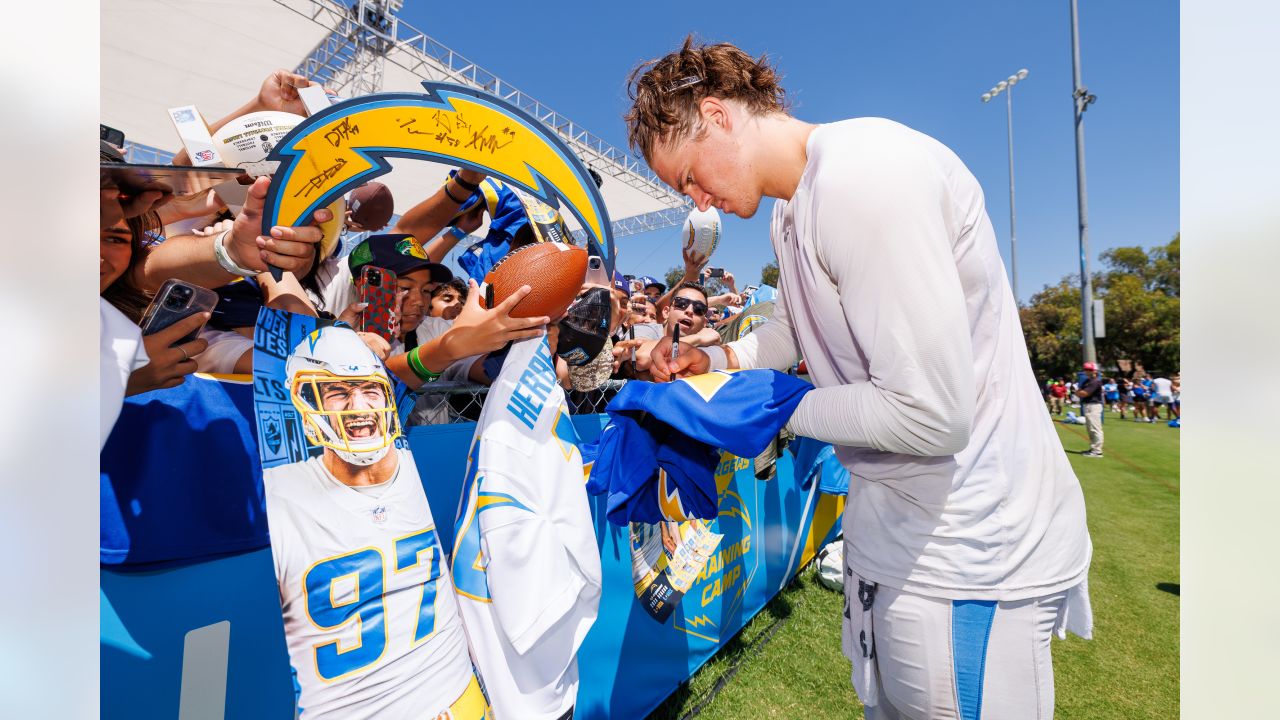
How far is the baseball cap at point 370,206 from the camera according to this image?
1.87 m

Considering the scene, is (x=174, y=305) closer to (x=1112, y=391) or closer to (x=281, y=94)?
(x=281, y=94)

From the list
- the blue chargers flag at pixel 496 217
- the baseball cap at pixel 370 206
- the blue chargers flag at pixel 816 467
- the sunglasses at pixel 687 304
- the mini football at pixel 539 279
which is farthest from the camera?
the blue chargers flag at pixel 816 467

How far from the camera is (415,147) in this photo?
1.20 m

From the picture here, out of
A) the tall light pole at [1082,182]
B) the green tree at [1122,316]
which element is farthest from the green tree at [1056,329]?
the tall light pole at [1082,182]

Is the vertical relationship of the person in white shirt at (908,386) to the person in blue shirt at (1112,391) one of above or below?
above

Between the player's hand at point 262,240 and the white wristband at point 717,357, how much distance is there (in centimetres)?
97

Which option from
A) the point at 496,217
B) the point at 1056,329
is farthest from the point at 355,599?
the point at 1056,329

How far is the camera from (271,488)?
1.07 metres

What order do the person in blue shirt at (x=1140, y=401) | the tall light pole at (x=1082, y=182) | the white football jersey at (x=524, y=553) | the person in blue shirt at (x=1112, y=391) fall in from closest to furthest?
the white football jersey at (x=524, y=553) → the tall light pole at (x=1082, y=182) → the person in blue shirt at (x=1140, y=401) → the person in blue shirt at (x=1112, y=391)

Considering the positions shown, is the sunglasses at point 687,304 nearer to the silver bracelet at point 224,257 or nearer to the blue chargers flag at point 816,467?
the blue chargers flag at point 816,467

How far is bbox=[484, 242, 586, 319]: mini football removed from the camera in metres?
1.36

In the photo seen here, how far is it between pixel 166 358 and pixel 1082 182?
1722 centimetres

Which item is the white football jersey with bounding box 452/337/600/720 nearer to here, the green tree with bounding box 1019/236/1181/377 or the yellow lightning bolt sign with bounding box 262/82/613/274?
the yellow lightning bolt sign with bounding box 262/82/613/274
